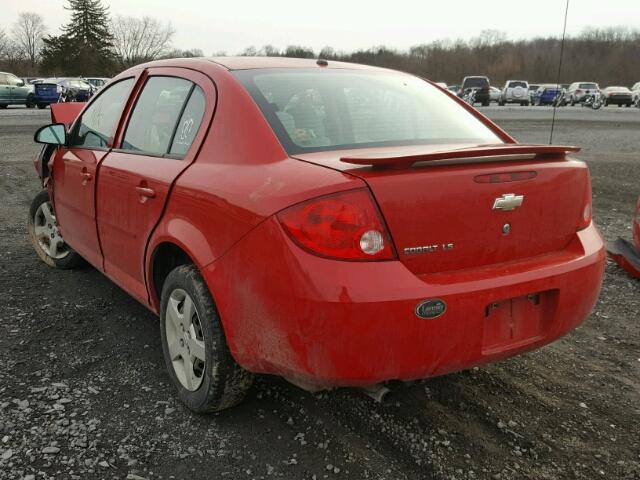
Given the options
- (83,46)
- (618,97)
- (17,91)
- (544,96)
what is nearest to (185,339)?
(17,91)

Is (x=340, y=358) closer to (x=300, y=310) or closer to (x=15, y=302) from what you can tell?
(x=300, y=310)

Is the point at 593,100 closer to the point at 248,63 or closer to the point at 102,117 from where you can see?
the point at 102,117

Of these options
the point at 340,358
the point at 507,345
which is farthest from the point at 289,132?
the point at 507,345

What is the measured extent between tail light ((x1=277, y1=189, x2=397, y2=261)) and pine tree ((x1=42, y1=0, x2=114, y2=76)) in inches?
2863

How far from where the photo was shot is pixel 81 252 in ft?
13.4

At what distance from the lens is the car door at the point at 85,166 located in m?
3.64

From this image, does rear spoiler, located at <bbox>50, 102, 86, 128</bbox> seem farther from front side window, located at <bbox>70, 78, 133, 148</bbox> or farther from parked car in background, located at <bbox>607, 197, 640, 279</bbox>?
parked car in background, located at <bbox>607, 197, 640, 279</bbox>

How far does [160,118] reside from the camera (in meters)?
3.18

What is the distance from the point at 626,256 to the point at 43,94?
103ft

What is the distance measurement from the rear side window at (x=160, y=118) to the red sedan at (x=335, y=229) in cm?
1

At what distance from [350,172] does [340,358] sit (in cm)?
67

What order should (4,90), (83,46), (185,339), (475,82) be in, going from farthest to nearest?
(83,46) → (475,82) → (4,90) → (185,339)

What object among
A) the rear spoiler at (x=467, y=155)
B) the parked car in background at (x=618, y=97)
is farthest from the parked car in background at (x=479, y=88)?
the rear spoiler at (x=467, y=155)

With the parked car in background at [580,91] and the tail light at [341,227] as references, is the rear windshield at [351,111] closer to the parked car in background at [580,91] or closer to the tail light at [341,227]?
the tail light at [341,227]
